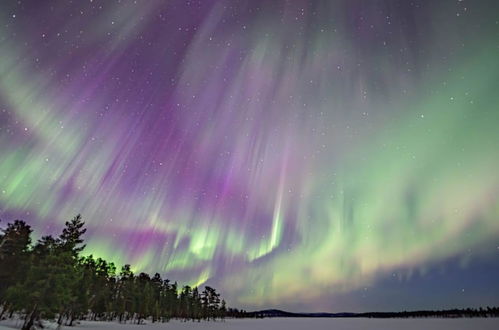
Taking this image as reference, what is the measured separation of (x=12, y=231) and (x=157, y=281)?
9553 centimetres

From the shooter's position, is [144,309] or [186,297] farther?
[186,297]

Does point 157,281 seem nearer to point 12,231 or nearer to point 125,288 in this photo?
point 125,288

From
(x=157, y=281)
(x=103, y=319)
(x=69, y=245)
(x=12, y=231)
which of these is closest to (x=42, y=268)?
(x=69, y=245)

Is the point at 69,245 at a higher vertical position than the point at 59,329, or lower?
higher

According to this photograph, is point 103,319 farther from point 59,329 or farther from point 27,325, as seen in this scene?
point 27,325

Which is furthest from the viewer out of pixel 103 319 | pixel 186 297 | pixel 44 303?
pixel 186 297

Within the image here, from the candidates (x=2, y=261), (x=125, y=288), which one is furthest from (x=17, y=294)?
(x=125, y=288)

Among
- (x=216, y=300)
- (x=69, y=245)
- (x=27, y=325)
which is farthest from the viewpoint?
(x=216, y=300)

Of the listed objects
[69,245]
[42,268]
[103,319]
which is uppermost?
[69,245]

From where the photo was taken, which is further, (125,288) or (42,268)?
(125,288)

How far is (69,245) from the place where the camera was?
4656cm

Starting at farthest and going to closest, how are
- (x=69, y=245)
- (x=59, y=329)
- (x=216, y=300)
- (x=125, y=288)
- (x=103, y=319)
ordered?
1. (x=216, y=300)
2. (x=103, y=319)
3. (x=125, y=288)
4. (x=59, y=329)
5. (x=69, y=245)

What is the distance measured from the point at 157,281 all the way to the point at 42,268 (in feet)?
362

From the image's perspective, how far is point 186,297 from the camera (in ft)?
516
